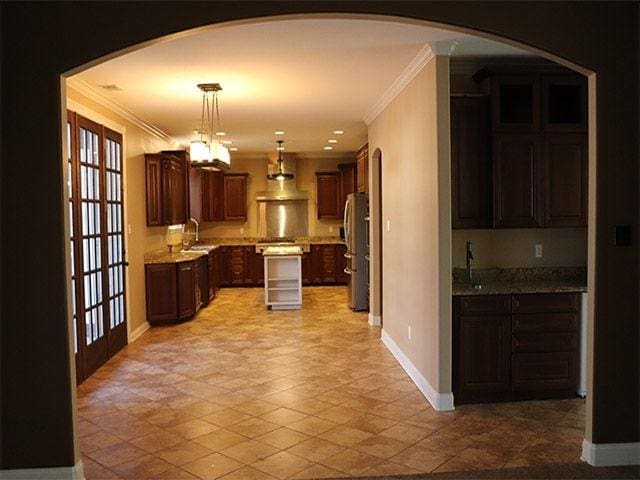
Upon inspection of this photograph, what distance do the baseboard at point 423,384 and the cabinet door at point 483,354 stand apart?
0.16 meters

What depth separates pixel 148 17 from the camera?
2.93 m

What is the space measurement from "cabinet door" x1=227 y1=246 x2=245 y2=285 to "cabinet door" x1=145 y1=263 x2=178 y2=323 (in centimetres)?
377

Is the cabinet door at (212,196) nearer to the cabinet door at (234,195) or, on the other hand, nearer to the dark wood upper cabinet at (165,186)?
the cabinet door at (234,195)

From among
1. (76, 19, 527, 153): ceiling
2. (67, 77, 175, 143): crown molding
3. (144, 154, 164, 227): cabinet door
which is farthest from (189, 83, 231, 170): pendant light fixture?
(144, 154, 164, 227): cabinet door

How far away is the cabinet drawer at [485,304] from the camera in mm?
4223

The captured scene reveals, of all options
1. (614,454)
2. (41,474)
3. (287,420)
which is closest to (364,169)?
(287,420)

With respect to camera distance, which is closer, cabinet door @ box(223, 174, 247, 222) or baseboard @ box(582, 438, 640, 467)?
baseboard @ box(582, 438, 640, 467)

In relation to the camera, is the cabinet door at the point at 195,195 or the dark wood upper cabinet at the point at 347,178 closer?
the cabinet door at the point at 195,195

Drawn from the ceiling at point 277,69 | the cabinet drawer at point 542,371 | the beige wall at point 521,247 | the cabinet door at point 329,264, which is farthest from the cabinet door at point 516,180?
the cabinet door at point 329,264

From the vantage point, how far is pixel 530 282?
4676mm

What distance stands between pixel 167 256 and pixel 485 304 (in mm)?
5201

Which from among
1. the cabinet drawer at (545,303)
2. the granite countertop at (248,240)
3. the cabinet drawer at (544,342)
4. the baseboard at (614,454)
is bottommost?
the baseboard at (614,454)

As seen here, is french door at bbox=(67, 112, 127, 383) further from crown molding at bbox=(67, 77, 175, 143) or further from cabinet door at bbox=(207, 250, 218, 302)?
cabinet door at bbox=(207, 250, 218, 302)

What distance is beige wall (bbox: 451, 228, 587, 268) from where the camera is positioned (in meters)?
4.86
